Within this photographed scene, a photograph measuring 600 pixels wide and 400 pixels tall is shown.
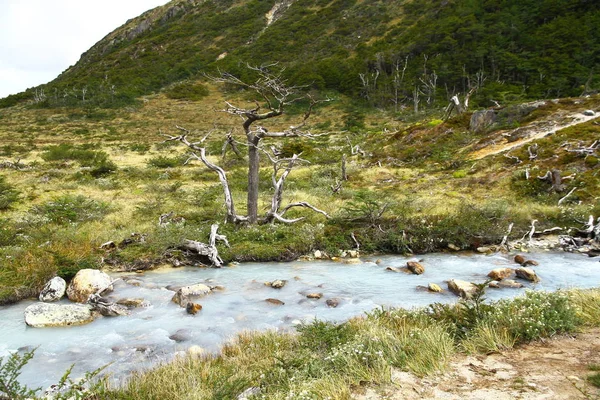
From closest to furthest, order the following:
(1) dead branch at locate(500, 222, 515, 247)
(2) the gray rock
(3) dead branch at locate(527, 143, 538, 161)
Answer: (2) the gray rock, (1) dead branch at locate(500, 222, 515, 247), (3) dead branch at locate(527, 143, 538, 161)

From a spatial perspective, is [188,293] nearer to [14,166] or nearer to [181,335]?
[181,335]

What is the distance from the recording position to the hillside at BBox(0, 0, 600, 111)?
162 feet

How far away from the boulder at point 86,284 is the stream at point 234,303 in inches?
14.0

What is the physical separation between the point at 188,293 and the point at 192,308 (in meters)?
0.78

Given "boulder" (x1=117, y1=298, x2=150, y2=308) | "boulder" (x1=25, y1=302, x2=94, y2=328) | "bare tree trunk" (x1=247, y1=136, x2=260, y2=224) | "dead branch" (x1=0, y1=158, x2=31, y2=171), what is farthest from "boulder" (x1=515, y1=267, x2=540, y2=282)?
"dead branch" (x1=0, y1=158, x2=31, y2=171)

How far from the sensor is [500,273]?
850 cm

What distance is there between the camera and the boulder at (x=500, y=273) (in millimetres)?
8438

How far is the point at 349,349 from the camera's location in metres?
4.45

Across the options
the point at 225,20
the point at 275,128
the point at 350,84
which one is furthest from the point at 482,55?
the point at 225,20

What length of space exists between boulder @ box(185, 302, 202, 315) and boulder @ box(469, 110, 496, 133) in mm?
22729

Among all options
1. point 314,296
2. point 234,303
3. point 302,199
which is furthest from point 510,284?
point 302,199

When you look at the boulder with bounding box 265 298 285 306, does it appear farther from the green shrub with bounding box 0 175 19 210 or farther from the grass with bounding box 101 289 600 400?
the green shrub with bounding box 0 175 19 210

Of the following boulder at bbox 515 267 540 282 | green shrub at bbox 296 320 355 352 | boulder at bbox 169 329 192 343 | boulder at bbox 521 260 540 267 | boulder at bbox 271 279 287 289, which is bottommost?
boulder at bbox 521 260 540 267

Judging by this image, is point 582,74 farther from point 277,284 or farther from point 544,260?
point 277,284
